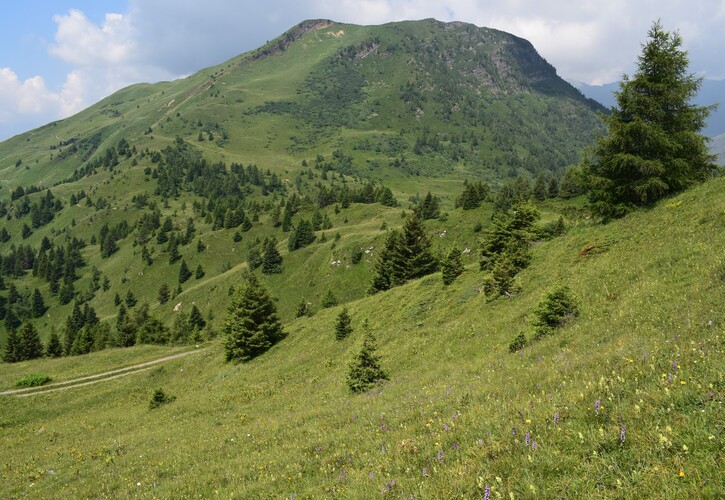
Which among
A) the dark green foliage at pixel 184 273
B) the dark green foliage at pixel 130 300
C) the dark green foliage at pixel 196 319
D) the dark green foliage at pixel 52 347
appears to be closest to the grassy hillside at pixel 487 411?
the dark green foliage at pixel 52 347

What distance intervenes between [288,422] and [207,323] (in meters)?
110

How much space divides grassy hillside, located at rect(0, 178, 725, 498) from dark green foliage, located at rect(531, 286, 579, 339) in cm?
55

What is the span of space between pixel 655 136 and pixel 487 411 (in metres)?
25.9

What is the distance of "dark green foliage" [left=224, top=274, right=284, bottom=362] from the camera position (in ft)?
137

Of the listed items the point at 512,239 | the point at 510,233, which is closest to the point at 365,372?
the point at 512,239

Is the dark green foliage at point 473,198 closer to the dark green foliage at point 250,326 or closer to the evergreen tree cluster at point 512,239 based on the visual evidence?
the evergreen tree cluster at point 512,239

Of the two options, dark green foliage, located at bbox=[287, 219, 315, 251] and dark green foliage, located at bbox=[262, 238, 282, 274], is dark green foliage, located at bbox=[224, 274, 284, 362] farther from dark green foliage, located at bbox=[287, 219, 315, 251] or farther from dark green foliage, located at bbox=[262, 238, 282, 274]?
dark green foliage, located at bbox=[287, 219, 315, 251]

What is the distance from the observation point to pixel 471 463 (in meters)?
5.77

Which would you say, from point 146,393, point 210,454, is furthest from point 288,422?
point 146,393

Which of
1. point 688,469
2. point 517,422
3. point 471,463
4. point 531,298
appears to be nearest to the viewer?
point 688,469

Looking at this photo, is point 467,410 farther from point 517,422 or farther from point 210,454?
point 210,454

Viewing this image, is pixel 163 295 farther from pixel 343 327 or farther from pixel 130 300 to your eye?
pixel 343 327

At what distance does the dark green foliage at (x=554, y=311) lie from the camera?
1619 centimetres

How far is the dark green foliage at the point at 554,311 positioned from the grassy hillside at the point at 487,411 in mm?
547
